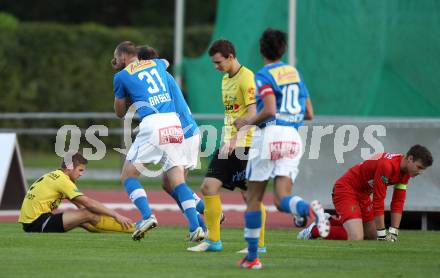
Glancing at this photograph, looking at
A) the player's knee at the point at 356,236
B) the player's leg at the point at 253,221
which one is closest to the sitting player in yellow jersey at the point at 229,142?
the player's leg at the point at 253,221

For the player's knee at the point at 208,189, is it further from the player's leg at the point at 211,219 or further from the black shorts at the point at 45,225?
the black shorts at the point at 45,225

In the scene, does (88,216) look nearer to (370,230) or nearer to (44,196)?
(44,196)

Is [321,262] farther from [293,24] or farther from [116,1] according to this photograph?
[116,1]

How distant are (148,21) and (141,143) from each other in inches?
1432

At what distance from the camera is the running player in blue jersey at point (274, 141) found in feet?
32.0

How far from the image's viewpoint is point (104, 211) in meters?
13.4

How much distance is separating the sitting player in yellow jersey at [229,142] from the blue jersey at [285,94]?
128 cm

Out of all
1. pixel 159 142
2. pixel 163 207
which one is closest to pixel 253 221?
pixel 159 142

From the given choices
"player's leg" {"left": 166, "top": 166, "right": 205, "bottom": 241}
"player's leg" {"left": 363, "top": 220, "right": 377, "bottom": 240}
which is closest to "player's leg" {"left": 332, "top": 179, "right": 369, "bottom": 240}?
"player's leg" {"left": 363, "top": 220, "right": 377, "bottom": 240}

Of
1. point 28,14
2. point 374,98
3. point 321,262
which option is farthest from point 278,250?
point 28,14

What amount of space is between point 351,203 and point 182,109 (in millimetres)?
2302

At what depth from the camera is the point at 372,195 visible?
45.0 ft

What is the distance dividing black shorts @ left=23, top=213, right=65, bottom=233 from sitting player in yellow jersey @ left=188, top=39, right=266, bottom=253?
2.76m

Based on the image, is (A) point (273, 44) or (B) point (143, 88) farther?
(B) point (143, 88)
